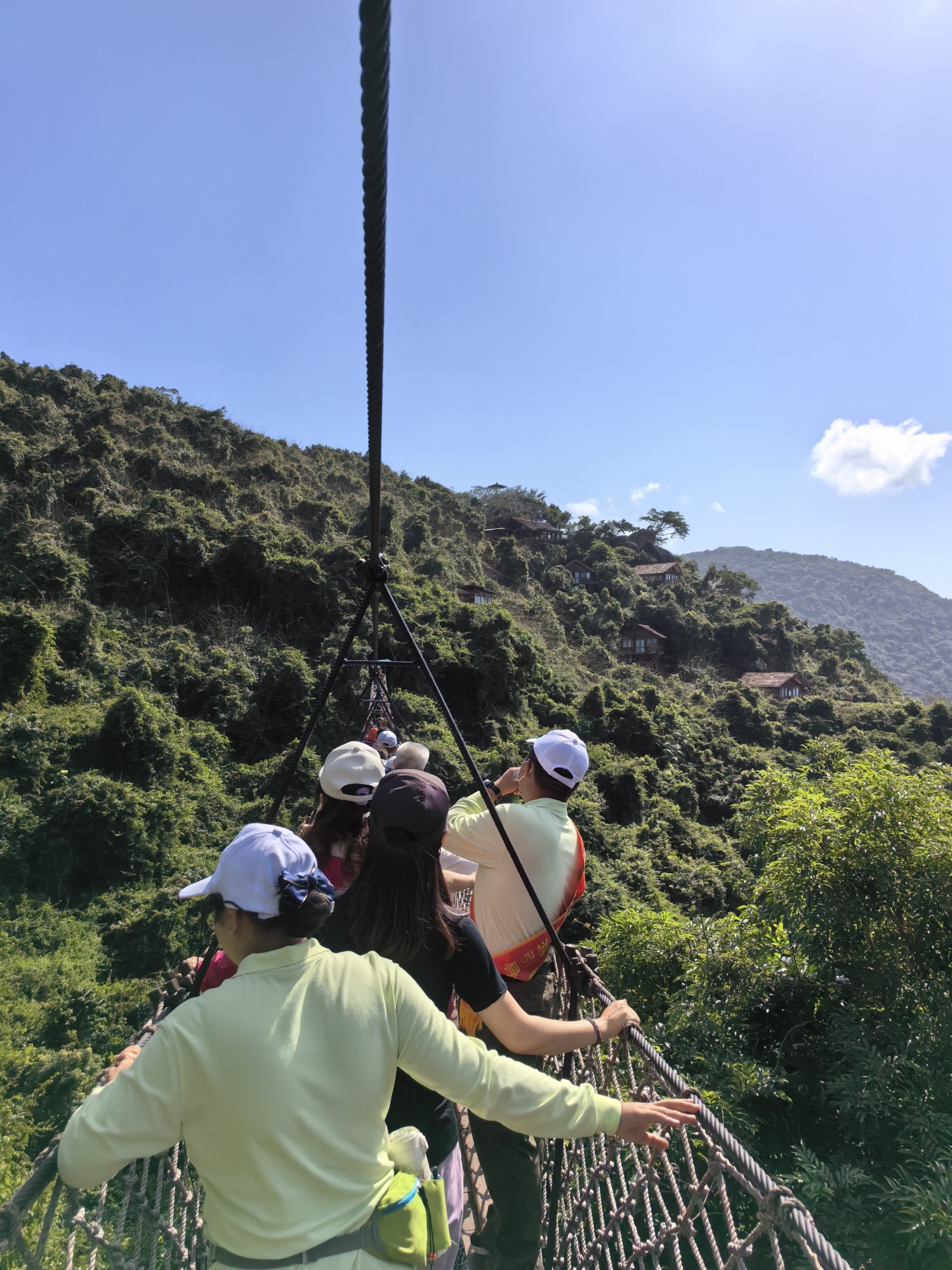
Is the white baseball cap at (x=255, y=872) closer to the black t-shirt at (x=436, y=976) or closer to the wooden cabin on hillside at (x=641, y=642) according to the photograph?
the black t-shirt at (x=436, y=976)

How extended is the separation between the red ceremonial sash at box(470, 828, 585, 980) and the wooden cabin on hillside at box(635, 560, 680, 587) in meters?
27.4

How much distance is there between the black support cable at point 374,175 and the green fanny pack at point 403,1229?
0.84m

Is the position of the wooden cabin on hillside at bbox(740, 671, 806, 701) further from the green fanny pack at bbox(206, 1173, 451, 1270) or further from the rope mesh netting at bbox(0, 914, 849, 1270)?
the green fanny pack at bbox(206, 1173, 451, 1270)

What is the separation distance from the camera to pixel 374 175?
25.7 inches

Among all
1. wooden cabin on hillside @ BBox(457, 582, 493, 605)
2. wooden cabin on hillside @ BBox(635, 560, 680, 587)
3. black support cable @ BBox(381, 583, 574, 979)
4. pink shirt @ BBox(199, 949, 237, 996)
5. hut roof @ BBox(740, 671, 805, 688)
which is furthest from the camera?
wooden cabin on hillside @ BBox(635, 560, 680, 587)

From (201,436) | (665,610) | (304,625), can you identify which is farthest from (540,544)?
(304,625)

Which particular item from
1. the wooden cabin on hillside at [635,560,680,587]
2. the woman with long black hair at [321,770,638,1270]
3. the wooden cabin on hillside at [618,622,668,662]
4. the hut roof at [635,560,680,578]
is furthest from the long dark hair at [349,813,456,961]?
the hut roof at [635,560,680,578]

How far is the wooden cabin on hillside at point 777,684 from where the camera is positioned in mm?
23125

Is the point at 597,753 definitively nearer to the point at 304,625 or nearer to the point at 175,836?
the point at 304,625

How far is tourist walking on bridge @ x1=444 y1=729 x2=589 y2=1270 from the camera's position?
48.8 inches

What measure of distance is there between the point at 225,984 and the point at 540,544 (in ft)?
90.8

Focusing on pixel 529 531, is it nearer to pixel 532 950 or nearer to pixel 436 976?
pixel 532 950

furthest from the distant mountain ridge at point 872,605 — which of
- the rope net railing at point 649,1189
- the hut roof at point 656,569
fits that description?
the rope net railing at point 649,1189

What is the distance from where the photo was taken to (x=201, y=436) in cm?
1769
